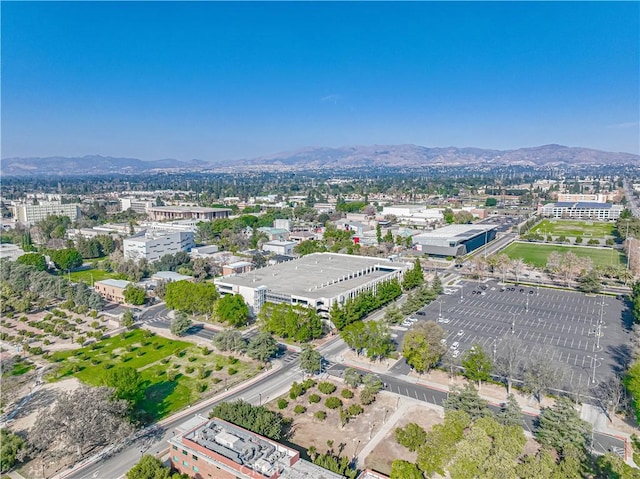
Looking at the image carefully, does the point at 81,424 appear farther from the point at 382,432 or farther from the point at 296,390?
the point at 382,432

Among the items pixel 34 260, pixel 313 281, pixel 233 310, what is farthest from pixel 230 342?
pixel 34 260

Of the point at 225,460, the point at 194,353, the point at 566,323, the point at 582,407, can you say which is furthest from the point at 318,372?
the point at 566,323

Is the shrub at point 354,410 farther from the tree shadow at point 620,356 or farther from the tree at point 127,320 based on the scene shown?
the tree at point 127,320

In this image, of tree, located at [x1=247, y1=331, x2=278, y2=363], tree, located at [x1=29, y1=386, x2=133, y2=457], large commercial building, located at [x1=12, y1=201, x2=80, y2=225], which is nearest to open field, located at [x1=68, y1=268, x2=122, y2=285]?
tree, located at [x1=247, y1=331, x2=278, y2=363]

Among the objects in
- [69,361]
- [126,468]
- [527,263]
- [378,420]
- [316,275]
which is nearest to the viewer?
[126,468]

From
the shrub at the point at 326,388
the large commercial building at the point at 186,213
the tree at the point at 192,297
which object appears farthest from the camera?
the large commercial building at the point at 186,213

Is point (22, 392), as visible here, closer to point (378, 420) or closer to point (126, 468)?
point (126, 468)

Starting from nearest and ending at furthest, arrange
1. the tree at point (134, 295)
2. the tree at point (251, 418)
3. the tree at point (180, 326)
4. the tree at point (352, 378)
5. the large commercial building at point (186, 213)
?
the tree at point (251, 418)
the tree at point (352, 378)
the tree at point (180, 326)
the tree at point (134, 295)
the large commercial building at point (186, 213)

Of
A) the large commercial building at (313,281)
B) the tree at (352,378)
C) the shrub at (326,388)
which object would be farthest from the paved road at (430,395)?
the large commercial building at (313,281)
